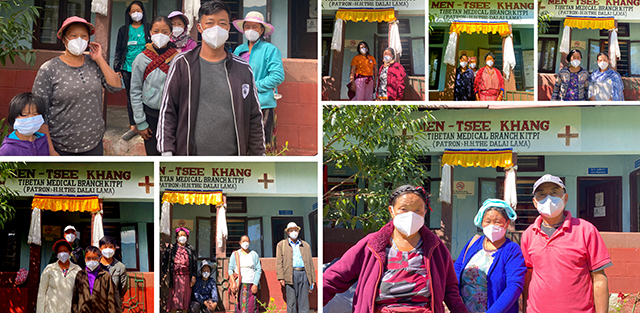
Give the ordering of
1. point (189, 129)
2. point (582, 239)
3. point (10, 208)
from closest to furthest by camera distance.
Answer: point (582, 239) < point (189, 129) < point (10, 208)

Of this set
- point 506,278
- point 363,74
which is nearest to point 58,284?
point 363,74

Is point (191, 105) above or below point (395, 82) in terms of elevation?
below

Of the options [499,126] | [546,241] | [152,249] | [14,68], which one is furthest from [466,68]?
[14,68]

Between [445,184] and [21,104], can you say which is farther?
[445,184]

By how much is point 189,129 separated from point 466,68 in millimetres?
1929

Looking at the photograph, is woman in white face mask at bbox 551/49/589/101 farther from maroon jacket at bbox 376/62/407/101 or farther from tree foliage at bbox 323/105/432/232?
maroon jacket at bbox 376/62/407/101

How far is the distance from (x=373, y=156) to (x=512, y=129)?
3.17 feet

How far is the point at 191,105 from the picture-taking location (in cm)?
336

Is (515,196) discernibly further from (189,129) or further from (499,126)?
(189,129)

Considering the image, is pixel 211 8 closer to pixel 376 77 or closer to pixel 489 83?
pixel 376 77

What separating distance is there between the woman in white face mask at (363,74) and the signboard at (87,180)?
147 cm

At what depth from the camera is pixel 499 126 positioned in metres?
3.75

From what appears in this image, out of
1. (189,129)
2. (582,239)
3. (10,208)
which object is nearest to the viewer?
(582,239)

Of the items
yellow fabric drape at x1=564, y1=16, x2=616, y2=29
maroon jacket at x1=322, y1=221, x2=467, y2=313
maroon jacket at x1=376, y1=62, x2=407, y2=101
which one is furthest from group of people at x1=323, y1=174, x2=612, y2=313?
yellow fabric drape at x1=564, y1=16, x2=616, y2=29
